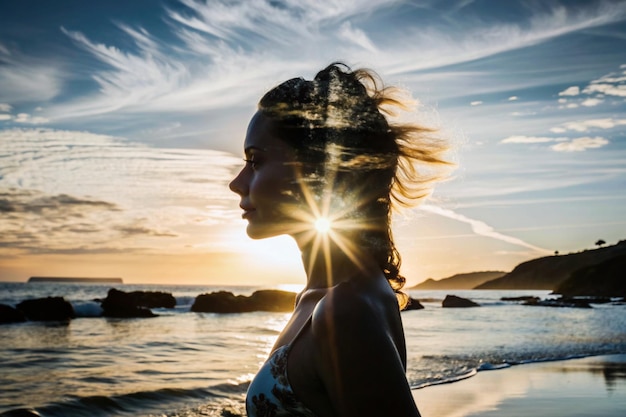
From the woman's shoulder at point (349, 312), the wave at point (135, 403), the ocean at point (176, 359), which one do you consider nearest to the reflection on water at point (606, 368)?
the ocean at point (176, 359)

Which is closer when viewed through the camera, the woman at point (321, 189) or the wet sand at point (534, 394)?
the woman at point (321, 189)

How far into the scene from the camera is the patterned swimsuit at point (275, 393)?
5.08ft

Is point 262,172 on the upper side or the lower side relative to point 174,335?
upper

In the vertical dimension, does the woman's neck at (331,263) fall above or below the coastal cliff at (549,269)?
below

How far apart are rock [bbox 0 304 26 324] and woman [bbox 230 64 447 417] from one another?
32.0 m

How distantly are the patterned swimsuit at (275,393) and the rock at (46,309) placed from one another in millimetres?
34111

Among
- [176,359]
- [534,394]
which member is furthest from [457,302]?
[534,394]

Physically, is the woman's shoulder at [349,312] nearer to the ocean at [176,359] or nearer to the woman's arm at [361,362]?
the woman's arm at [361,362]

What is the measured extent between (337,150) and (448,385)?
11619mm

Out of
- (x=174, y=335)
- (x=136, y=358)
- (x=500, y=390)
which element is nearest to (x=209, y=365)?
(x=136, y=358)

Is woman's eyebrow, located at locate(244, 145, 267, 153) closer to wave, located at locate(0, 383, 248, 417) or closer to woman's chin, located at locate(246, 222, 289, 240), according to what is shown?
woman's chin, located at locate(246, 222, 289, 240)

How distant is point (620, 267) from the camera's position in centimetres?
9169

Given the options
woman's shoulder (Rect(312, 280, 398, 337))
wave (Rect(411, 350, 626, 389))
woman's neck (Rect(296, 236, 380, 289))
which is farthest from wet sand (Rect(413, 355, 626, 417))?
woman's shoulder (Rect(312, 280, 398, 337))

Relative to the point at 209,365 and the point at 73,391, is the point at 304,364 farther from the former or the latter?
the point at 209,365
